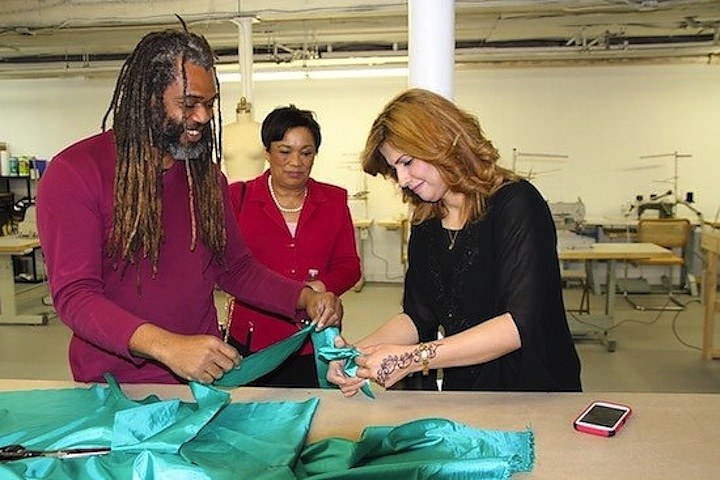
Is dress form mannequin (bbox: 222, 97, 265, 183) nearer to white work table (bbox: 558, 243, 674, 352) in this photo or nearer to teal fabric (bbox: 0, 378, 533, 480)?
white work table (bbox: 558, 243, 674, 352)

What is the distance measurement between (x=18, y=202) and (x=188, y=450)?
8.33m

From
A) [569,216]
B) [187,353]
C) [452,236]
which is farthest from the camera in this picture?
[569,216]

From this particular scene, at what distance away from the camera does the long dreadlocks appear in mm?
1556

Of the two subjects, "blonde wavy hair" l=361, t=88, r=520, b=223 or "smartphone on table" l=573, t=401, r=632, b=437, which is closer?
"smartphone on table" l=573, t=401, r=632, b=437

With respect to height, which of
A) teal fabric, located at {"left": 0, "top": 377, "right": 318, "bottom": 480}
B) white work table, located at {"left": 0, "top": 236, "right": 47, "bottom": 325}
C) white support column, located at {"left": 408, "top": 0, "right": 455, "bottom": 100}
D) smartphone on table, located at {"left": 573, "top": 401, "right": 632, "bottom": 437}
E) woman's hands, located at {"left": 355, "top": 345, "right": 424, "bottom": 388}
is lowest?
white work table, located at {"left": 0, "top": 236, "right": 47, "bottom": 325}

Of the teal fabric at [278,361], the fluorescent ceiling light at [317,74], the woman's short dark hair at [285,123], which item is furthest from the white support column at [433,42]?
the fluorescent ceiling light at [317,74]

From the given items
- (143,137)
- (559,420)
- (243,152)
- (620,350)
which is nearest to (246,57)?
(243,152)

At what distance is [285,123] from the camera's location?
8.03ft

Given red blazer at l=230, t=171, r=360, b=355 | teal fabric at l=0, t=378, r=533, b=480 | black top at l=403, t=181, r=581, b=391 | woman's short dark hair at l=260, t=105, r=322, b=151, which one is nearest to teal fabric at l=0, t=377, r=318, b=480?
teal fabric at l=0, t=378, r=533, b=480

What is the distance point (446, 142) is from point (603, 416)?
692 mm

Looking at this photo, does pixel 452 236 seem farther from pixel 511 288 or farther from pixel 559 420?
pixel 559 420

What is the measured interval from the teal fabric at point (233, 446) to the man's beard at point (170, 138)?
621 mm

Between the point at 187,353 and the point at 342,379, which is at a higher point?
the point at 187,353

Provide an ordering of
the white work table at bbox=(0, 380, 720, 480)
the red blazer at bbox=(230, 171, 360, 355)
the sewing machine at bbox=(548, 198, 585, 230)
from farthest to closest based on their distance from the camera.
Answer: the sewing machine at bbox=(548, 198, 585, 230) < the red blazer at bbox=(230, 171, 360, 355) < the white work table at bbox=(0, 380, 720, 480)
